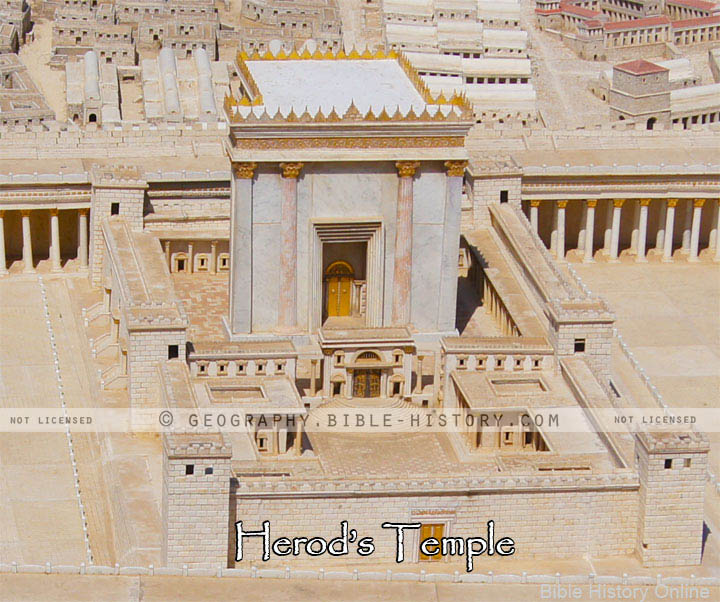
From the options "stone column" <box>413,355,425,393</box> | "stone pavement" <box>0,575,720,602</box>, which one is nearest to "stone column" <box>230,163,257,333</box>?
"stone column" <box>413,355,425,393</box>

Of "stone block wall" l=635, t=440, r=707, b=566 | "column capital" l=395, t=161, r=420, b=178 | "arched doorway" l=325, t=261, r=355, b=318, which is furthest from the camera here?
"arched doorway" l=325, t=261, r=355, b=318

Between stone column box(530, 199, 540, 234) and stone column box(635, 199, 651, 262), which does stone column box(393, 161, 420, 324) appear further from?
stone column box(635, 199, 651, 262)

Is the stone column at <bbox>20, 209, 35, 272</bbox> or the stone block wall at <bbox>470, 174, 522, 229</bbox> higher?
the stone block wall at <bbox>470, 174, 522, 229</bbox>

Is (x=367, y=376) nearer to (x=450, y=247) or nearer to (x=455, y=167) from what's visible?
(x=450, y=247)

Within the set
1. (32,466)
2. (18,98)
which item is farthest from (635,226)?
(18,98)

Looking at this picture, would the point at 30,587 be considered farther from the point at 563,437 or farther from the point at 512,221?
the point at 512,221

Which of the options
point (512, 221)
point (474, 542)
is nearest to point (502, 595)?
point (474, 542)

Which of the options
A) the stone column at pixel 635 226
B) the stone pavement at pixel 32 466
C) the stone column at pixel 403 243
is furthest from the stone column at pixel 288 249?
the stone column at pixel 635 226
